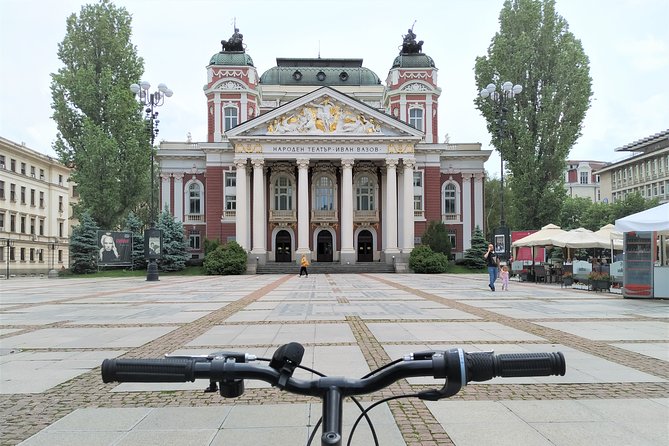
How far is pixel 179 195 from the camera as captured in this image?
5591cm

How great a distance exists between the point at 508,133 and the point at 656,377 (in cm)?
3868

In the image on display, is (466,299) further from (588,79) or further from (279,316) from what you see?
(588,79)

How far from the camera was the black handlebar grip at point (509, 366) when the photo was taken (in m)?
1.85

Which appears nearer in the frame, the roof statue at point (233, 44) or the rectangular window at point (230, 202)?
the rectangular window at point (230, 202)

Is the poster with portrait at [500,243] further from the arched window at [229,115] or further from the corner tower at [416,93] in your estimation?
the arched window at [229,115]

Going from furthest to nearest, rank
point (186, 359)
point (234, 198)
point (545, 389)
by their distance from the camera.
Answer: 1. point (234, 198)
2. point (545, 389)
3. point (186, 359)

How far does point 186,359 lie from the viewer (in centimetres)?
193

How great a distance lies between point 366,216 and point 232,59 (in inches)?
840

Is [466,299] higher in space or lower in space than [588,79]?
lower

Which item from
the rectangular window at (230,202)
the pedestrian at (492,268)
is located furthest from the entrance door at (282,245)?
the pedestrian at (492,268)

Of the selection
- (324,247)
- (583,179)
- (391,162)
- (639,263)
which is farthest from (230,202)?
(583,179)

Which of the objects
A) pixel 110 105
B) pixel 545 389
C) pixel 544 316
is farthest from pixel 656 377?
pixel 110 105

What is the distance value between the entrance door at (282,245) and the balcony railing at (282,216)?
1.45 meters

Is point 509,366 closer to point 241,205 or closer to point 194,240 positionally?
point 241,205
